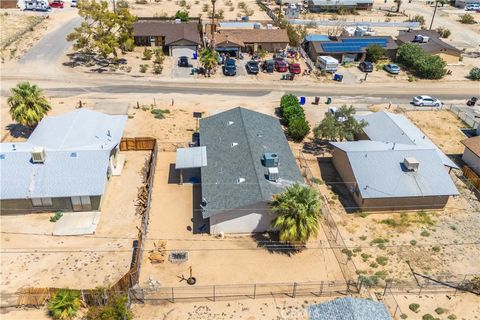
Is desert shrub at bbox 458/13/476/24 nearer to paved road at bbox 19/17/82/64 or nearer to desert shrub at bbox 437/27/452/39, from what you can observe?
desert shrub at bbox 437/27/452/39

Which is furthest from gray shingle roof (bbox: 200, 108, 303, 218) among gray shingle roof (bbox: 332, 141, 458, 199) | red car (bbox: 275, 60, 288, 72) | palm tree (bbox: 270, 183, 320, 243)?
red car (bbox: 275, 60, 288, 72)

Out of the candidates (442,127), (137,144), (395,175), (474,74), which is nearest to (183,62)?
(137,144)

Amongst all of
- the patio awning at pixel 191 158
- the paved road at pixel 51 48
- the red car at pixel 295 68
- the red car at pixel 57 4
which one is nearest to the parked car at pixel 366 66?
the red car at pixel 295 68

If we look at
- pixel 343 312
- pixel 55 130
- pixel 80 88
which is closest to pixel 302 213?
pixel 343 312

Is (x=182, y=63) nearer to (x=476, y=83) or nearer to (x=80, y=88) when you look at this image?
(x=80, y=88)

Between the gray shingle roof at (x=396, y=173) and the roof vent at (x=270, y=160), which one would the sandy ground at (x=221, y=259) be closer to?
the roof vent at (x=270, y=160)
